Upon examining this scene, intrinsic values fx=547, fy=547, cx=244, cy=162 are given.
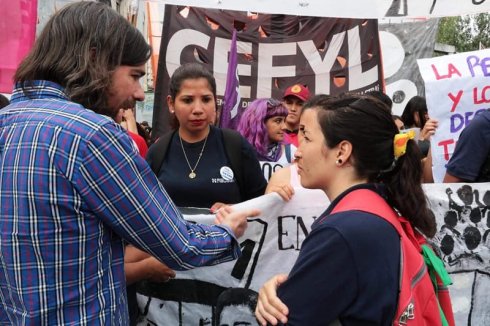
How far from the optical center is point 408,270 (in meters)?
1.47

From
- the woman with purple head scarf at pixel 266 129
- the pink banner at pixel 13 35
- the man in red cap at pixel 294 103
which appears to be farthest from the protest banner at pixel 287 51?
the pink banner at pixel 13 35

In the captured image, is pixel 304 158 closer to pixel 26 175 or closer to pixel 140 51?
pixel 140 51

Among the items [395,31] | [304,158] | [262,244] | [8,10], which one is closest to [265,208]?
[262,244]

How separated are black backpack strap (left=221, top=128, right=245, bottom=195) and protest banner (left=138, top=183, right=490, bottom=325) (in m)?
0.29

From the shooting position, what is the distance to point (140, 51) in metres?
1.60

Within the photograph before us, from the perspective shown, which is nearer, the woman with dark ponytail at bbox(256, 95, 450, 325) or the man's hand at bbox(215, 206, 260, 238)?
the woman with dark ponytail at bbox(256, 95, 450, 325)

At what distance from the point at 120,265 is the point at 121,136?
1.27 ft

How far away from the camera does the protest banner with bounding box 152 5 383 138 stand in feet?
16.8

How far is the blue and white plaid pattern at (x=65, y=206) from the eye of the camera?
140 centimetres

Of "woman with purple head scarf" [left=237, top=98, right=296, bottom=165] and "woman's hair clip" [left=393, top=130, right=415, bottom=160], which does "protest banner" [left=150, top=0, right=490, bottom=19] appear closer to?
"woman with purple head scarf" [left=237, top=98, right=296, bottom=165]

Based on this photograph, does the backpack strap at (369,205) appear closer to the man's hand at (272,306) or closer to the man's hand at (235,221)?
the man's hand at (272,306)

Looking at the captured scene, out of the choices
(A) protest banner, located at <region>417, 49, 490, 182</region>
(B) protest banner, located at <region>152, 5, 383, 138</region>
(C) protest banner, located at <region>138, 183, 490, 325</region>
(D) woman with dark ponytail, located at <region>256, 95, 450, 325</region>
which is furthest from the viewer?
(B) protest banner, located at <region>152, 5, 383, 138</region>

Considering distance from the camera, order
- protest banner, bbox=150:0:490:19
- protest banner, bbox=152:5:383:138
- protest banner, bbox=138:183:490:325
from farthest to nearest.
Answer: protest banner, bbox=152:5:383:138 < protest banner, bbox=150:0:490:19 < protest banner, bbox=138:183:490:325

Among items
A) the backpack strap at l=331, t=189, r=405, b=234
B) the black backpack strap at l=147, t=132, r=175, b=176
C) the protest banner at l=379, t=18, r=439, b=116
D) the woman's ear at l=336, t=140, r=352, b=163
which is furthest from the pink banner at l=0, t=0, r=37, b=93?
the protest banner at l=379, t=18, r=439, b=116
